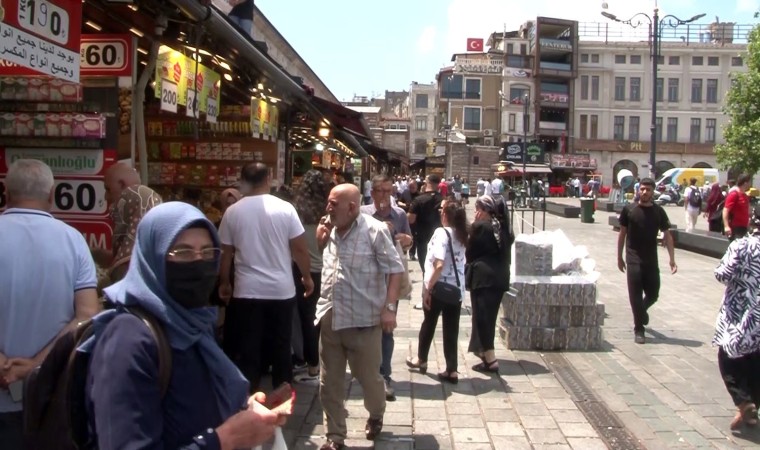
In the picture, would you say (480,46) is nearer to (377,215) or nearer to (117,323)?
(377,215)

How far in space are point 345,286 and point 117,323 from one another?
123 inches

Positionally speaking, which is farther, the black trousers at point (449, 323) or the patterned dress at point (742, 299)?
the black trousers at point (449, 323)

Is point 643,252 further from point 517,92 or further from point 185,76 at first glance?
point 517,92

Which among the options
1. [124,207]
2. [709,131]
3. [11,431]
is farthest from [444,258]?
[709,131]

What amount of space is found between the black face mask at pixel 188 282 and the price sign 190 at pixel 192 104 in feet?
15.4

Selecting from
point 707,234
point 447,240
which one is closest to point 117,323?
point 447,240

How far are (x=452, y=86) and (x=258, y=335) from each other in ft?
218

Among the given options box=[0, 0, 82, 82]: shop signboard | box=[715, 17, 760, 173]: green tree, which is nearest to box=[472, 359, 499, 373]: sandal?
box=[0, 0, 82, 82]: shop signboard

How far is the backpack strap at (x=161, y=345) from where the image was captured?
1.88 meters

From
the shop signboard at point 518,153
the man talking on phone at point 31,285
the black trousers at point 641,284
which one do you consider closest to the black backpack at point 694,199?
the black trousers at point 641,284

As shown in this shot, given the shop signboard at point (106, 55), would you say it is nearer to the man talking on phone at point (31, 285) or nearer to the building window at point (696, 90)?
the man talking on phone at point (31, 285)

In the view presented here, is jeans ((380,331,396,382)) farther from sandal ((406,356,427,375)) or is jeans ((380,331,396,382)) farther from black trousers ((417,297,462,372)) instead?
sandal ((406,356,427,375))

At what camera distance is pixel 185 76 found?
6.29 meters

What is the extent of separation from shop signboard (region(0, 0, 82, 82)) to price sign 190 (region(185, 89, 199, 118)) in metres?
1.98
